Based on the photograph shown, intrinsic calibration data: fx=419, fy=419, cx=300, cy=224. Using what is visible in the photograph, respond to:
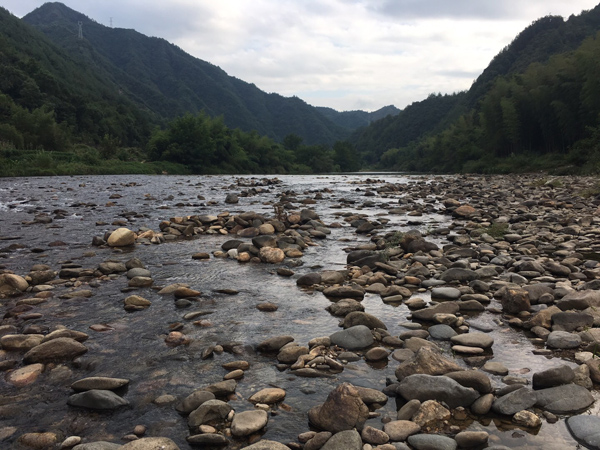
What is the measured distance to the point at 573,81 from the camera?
41.3 metres

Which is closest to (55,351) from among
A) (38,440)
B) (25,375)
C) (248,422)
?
(25,375)

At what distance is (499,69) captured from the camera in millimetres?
136125

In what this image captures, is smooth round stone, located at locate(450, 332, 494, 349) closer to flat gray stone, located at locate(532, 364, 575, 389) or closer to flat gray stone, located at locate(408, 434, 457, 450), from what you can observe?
flat gray stone, located at locate(532, 364, 575, 389)

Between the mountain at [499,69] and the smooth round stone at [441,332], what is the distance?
93314mm

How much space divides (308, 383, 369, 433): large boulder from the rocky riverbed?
0.01m

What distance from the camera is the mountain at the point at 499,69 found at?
119188 millimetres

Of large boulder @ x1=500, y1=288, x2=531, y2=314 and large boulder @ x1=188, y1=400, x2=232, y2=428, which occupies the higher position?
large boulder @ x1=500, y1=288, x2=531, y2=314

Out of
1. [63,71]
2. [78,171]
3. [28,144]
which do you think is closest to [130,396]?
[78,171]

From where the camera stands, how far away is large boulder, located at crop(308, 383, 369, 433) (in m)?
2.82

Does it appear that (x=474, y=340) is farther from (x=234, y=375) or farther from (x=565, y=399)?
(x=234, y=375)

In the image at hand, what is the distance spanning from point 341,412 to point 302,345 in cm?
136

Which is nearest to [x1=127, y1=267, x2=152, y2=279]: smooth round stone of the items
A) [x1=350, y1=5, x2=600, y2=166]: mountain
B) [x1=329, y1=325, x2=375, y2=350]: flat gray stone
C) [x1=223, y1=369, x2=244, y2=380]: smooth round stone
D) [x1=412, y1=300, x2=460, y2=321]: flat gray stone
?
[x1=223, y1=369, x2=244, y2=380]: smooth round stone

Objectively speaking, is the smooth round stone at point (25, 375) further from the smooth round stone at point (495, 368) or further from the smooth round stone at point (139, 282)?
the smooth round stone at point (495, 368)

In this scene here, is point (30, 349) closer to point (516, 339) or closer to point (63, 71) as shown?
point (516, 339)
